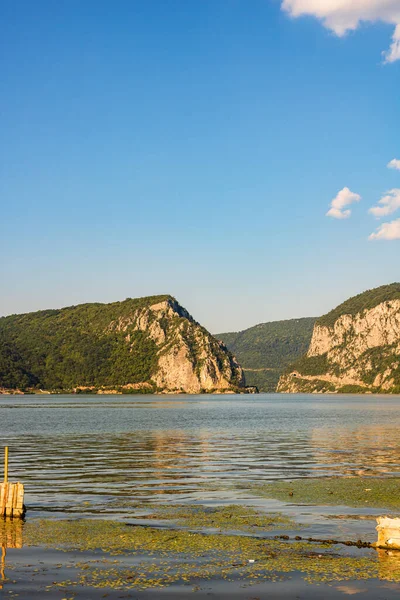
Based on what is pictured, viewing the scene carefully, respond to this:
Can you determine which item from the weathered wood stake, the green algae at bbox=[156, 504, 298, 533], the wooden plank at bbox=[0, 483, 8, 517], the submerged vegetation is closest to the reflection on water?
the weathered wood stake

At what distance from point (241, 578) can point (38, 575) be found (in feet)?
21.2

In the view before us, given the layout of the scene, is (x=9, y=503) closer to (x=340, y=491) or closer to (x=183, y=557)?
(x=183, y=557)

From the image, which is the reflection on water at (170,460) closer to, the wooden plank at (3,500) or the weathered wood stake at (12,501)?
the weathered wood stake at (12,501)

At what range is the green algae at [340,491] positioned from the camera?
37688mm

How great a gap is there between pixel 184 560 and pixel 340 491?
60.9ft

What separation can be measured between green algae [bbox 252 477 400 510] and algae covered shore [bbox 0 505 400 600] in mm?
6381

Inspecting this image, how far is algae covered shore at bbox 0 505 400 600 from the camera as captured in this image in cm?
2159

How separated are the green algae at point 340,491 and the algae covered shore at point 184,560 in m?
6.38

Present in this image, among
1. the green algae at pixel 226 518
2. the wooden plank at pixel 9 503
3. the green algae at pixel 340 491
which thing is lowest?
the green algae at pixel 340 491

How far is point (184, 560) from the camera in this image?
986 inches

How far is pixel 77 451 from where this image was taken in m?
68.9

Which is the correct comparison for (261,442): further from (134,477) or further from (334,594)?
(334,594)

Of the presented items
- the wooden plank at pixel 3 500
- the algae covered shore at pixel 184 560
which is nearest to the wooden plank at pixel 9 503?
the wooden plank at pixel 3 500

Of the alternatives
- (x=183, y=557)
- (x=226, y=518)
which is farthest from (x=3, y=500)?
(x=183, y=557)
